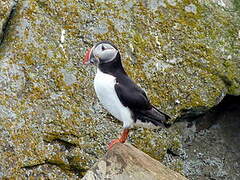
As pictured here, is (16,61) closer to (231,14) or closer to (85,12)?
(85,12)

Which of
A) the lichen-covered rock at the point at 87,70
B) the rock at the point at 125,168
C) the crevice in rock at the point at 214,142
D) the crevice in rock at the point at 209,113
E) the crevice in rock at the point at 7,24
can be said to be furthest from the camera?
the crevice in rock at the point at 214,142

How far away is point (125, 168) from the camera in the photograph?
5602mm

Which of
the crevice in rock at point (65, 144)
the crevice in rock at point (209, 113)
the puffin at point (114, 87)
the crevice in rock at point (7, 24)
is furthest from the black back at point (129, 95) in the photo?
the crevice in rock at point (7, 24)

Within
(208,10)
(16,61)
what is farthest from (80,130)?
(208,10)

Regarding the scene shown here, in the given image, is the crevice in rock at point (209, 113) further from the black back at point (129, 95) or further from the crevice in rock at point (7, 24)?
Result: the crevice in rock at point (7, 24)

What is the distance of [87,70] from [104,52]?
1.67 meters

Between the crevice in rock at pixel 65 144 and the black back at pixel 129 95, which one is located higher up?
the black back at pixel 129 95

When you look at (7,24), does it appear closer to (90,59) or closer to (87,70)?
(87,70)

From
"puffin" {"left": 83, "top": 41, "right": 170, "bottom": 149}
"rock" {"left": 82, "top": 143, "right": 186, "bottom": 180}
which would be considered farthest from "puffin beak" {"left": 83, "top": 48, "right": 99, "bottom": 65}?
"rock" {"left": 82, "top": 143, "right": 186, "bottom": 180}

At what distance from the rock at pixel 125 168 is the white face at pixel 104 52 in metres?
0.89

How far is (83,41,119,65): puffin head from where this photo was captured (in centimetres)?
577

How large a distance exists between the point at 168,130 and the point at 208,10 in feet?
6.29

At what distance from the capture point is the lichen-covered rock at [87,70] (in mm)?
6840

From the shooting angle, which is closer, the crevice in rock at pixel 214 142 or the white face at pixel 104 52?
the white face at pixel 104 52
